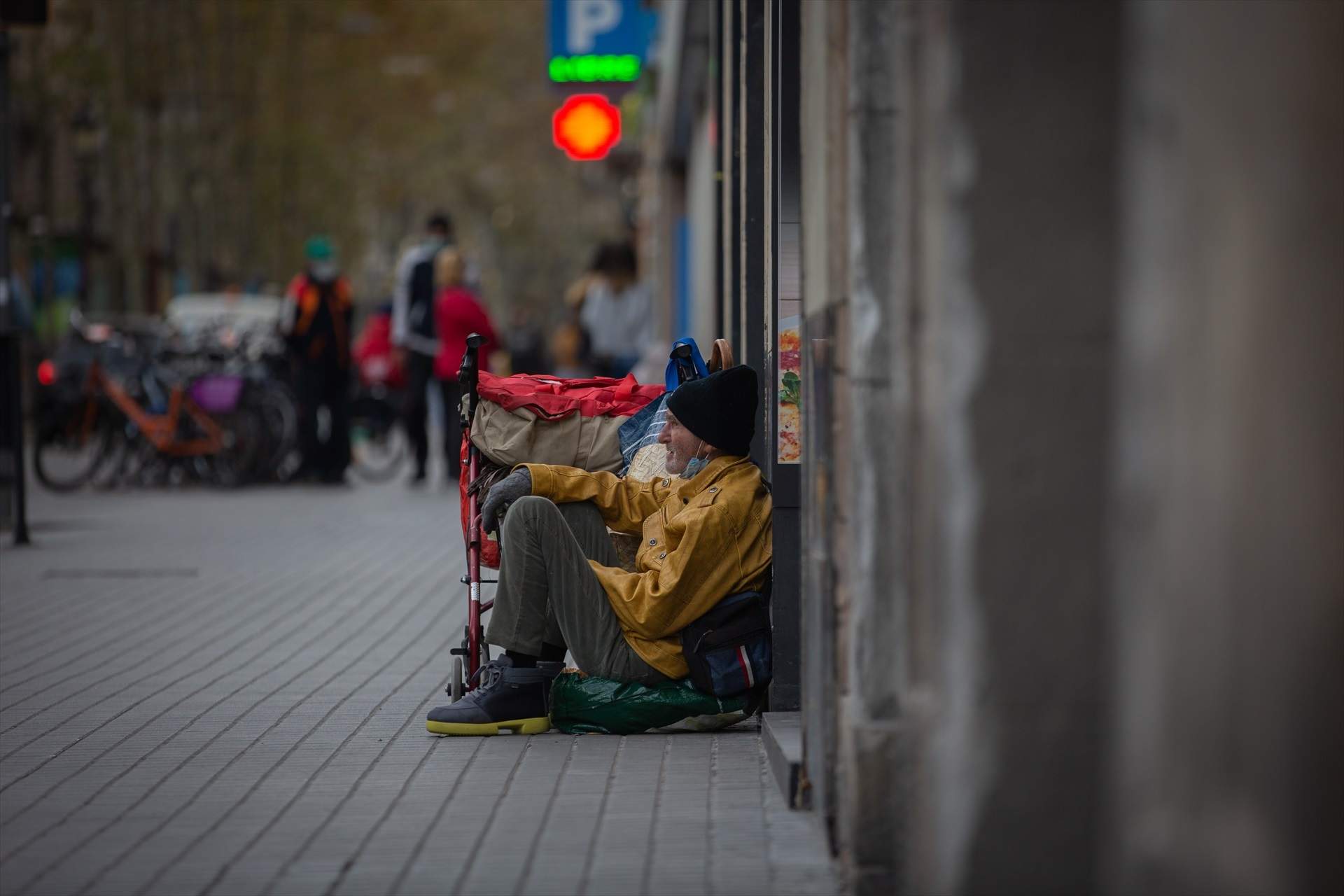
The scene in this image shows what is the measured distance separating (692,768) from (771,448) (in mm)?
1022

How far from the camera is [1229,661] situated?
13.9ft

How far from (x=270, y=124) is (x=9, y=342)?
3559 cm

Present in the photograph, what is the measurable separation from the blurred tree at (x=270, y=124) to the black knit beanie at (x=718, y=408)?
26002 millimetres

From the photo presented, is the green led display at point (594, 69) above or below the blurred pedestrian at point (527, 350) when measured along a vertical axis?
above

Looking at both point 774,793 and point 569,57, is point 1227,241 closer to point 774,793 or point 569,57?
point 774,793

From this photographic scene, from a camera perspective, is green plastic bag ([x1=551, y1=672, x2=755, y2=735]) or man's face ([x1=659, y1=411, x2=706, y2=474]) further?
green plastic bag ([x1=551, y1=672, x2=755, y2=735])

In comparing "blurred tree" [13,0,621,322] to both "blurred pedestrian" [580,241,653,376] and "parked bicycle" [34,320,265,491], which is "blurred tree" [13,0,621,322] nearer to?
"parked bicycle" [34,320,265,491]

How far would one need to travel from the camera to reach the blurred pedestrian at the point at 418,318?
18.6 meters

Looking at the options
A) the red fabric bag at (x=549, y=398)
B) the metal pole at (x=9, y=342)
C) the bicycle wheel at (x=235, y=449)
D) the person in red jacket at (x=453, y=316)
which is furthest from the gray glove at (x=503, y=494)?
Result: the bicycle wheel at (x=235, y=449)

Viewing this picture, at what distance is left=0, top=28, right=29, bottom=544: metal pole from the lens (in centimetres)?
1330

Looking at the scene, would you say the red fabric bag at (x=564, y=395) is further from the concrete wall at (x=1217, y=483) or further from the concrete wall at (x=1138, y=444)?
the concrete wall at (x=1217, y=483)

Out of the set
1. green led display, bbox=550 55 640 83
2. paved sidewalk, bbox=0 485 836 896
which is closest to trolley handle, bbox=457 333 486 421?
paved sidewalk, bbox=0 485 836 896

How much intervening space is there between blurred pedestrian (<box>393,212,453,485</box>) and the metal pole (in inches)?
200

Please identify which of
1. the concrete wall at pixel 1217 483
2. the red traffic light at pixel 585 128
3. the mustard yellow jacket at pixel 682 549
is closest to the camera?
the concrete wall at pixel 1217 483
